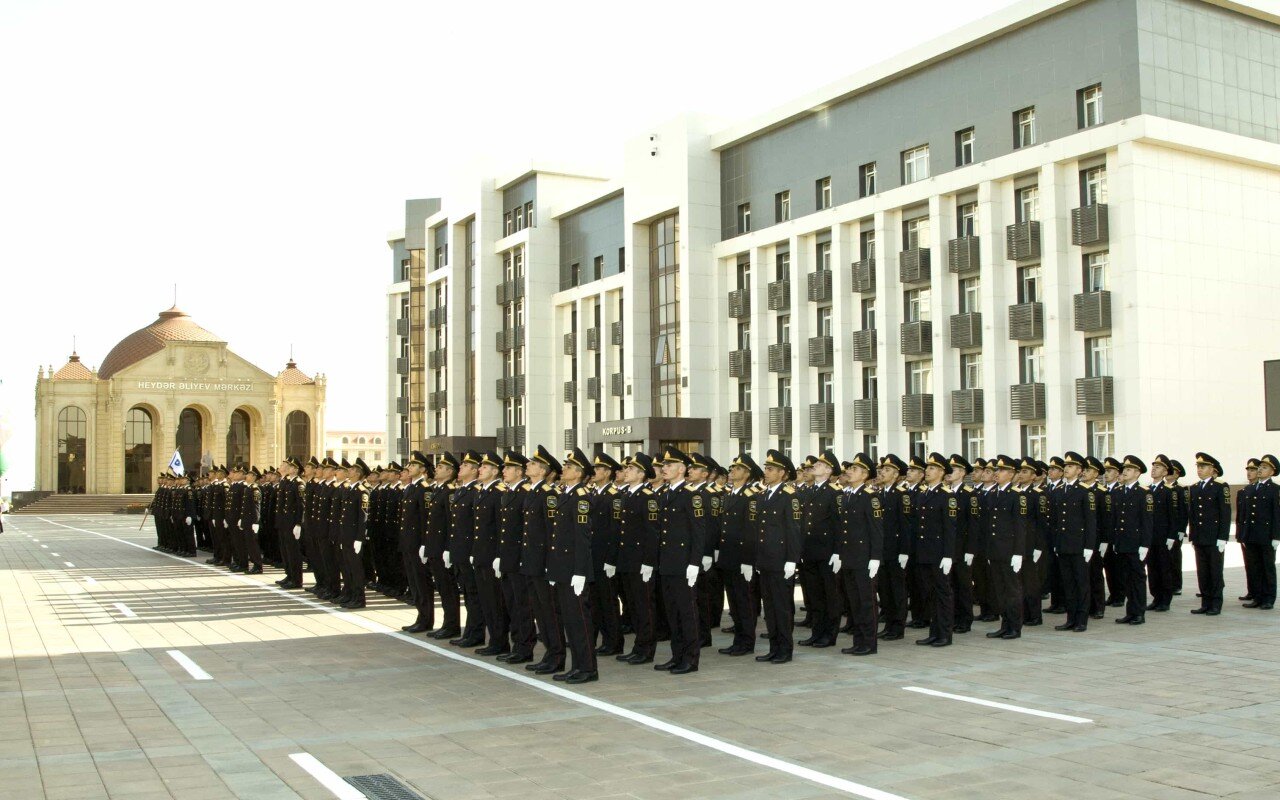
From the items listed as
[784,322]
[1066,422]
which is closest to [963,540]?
[1066,422]

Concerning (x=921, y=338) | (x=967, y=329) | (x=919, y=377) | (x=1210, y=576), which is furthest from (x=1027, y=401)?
(x=1210, y=576)

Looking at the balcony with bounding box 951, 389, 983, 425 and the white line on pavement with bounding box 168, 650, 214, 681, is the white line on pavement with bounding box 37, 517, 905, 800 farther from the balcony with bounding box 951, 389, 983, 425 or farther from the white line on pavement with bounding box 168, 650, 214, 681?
the balcony with bounding box 951, 389, 983, 425

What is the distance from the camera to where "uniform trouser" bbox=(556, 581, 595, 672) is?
10.9 metres

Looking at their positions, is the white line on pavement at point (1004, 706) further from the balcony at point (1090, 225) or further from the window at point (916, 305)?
the window at point (916, 305)

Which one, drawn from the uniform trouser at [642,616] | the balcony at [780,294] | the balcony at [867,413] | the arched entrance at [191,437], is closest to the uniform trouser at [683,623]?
the uniform trouser at [642,616]

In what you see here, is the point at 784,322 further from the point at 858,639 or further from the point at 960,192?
the point at 858,639

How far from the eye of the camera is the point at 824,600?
13.4 metres

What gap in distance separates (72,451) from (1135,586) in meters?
84.0

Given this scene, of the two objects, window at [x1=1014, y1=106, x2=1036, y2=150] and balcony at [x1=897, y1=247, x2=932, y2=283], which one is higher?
window at [x1=1014, y1=106, x2=1036, y2=150]

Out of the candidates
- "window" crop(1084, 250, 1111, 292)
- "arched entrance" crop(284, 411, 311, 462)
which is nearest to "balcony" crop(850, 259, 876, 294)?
"window" crop(1084, 250, 1111, 292)

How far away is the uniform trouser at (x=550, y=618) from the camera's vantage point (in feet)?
37.2

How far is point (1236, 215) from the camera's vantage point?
1283 inches

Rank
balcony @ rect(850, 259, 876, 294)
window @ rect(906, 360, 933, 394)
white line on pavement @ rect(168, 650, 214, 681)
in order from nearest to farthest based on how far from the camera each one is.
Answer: white line on pavement @ rect(168, 650, 214, 681) → window @ rect(906, 360, 933, 394) → balcony @ rect(850, 259, 876, 294)

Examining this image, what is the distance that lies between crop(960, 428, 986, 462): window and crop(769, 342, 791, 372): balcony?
26.2 feet
